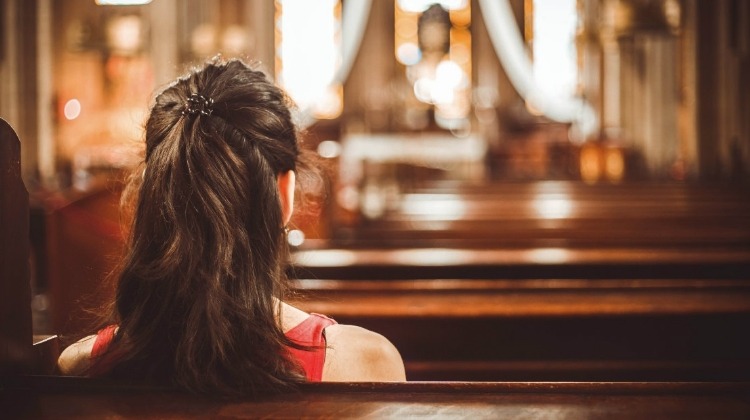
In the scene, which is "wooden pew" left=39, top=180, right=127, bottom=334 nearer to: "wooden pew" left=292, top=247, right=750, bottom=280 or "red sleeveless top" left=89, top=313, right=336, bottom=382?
"wooden pew" left=292, top=247, right=750, bottom=280

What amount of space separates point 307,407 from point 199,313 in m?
0.21

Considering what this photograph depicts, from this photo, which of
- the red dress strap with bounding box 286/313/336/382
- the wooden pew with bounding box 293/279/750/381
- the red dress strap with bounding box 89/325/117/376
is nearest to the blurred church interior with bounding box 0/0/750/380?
the wooden pew with bounding box 293/279/750/381

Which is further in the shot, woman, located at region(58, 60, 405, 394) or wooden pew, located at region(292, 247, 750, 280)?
wooden pew, located at region(292, 247, 750, 280)

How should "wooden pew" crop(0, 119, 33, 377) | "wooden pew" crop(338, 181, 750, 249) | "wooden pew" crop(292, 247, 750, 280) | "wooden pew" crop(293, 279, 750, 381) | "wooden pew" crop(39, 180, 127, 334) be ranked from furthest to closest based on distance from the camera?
"wooden pew" crop(338, 181, 750, 249) → "wooden pew" crop(39, 180, 127, 334) → "wooden pew" crop(292, 247, 750, 280) → "wooden pew" crop(293, 279, 750, 381) → "wooden pew" crop(0, 119, 33, 377)

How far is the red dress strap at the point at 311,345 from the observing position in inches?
42.1

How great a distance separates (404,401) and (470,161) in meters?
10.3

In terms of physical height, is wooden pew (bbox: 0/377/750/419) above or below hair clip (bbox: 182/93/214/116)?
below

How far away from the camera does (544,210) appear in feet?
15.2

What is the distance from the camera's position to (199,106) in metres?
1.07

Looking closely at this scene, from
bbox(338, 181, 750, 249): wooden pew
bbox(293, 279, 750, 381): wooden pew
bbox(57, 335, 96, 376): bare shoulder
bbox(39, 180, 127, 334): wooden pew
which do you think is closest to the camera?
bbox(57, 335, 96, 376): bare shoulder

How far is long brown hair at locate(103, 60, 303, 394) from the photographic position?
39.8 inches

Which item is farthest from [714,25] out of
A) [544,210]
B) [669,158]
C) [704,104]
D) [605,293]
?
[605,293]

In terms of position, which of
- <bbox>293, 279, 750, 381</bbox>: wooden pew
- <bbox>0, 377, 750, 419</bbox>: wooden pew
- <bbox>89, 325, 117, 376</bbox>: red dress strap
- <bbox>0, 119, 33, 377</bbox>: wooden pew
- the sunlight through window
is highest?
the sunlight through window

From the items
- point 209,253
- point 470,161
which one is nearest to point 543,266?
point 209,253
